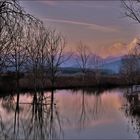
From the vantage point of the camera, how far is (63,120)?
79.0 ft

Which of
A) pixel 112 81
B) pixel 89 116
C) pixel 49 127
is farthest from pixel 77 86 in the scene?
pixel 49 127

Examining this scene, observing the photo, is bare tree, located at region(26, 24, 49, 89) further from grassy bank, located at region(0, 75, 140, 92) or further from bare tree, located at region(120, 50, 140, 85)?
bare tree, located at region(120, 50, 140, 85)

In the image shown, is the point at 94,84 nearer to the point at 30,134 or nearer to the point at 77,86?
the point at 77,86

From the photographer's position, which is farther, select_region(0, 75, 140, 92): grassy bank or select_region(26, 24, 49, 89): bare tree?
select_region(0, 75, 140, 92): grassy bank

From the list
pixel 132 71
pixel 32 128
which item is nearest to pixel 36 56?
pixel 32 128

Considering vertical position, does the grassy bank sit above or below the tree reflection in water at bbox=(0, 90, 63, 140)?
above

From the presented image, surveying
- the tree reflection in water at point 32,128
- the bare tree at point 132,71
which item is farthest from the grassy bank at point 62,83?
A: the tree reflection in water at point 32,128

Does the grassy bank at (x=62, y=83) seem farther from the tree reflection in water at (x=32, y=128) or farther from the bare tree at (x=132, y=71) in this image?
the tree reflection in water at (x=32, y=128)

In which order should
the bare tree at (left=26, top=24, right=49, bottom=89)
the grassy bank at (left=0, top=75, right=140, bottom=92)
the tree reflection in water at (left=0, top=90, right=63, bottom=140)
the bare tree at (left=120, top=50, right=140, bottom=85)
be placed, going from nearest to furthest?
the tree reflection in water at (left=0, top=90, right=63, bottom=140) → the bare tree at (left=26, top=24, right=49, bottom=89) → the grassy bank at (left=0, top=75, right=140, bottom=92) → the bare tree at (left=120, top=50, right=140, bottom=85)

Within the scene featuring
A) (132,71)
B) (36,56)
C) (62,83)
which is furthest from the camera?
(132,71)

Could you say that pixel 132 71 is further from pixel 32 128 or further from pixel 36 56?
pixel 32 128

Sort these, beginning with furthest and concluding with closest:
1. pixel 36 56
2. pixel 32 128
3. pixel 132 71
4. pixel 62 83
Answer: pixel 132 71, pixel 62 83, pixel 36 56, pixel 32 128

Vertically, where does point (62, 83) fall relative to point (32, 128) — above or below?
above

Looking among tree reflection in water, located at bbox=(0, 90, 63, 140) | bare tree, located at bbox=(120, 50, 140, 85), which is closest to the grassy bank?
bare tree, located at bbox=(120, 50, 140, 85)
